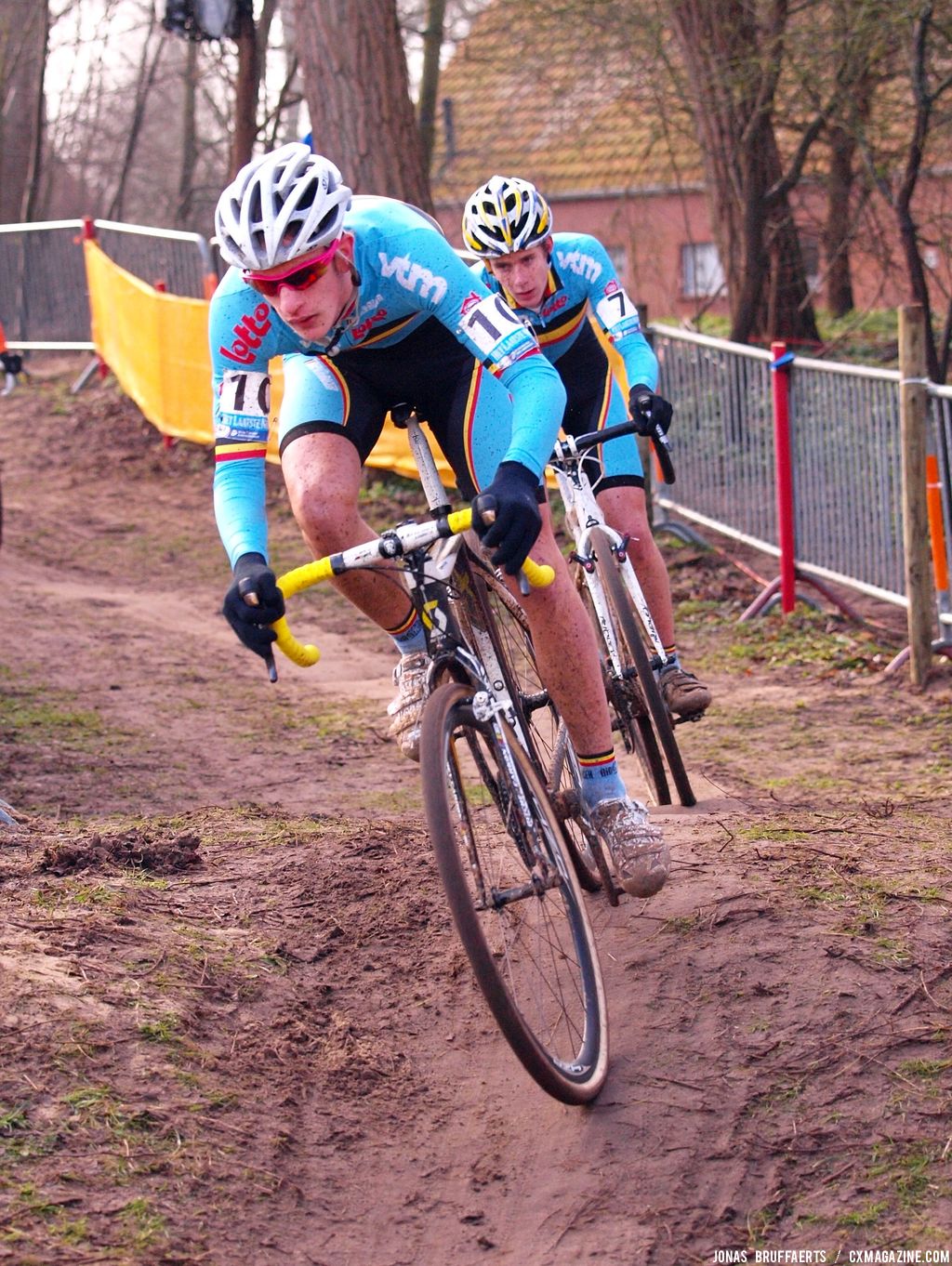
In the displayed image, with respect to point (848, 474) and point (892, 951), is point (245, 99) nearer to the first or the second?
point (848, 474)

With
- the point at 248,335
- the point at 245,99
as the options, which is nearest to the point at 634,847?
the point at 248,335

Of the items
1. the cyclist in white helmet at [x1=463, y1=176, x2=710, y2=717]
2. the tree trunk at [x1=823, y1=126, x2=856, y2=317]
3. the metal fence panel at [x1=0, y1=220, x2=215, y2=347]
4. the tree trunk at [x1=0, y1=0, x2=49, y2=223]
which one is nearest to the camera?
the cyclist in white helmet at [x1=463, y1=176, x2=710, y2=717]

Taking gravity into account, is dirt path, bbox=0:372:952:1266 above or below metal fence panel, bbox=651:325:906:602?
below

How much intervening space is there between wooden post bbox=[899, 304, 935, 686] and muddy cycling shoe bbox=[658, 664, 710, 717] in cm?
234

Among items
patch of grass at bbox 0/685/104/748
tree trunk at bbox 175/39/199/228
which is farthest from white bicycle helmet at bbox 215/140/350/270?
tree trunk at bbox 175/39/199/228

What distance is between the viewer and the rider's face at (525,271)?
18.2 ft

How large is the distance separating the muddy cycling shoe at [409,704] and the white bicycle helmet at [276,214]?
3.64ft

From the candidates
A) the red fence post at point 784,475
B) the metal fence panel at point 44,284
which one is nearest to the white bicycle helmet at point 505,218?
the red fence post at point 784,475

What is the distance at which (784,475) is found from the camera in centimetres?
888

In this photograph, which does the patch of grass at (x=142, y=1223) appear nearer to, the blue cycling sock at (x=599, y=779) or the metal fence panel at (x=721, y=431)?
the blue cycling sock at (x=599, y=779)

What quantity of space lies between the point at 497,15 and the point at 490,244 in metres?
13.4

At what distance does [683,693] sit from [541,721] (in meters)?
1.61

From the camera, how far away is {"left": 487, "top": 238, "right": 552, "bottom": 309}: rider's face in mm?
5555

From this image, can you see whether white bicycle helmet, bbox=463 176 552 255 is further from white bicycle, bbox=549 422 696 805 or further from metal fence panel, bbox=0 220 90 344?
metal fence panel, bbox=0 220 90 344
